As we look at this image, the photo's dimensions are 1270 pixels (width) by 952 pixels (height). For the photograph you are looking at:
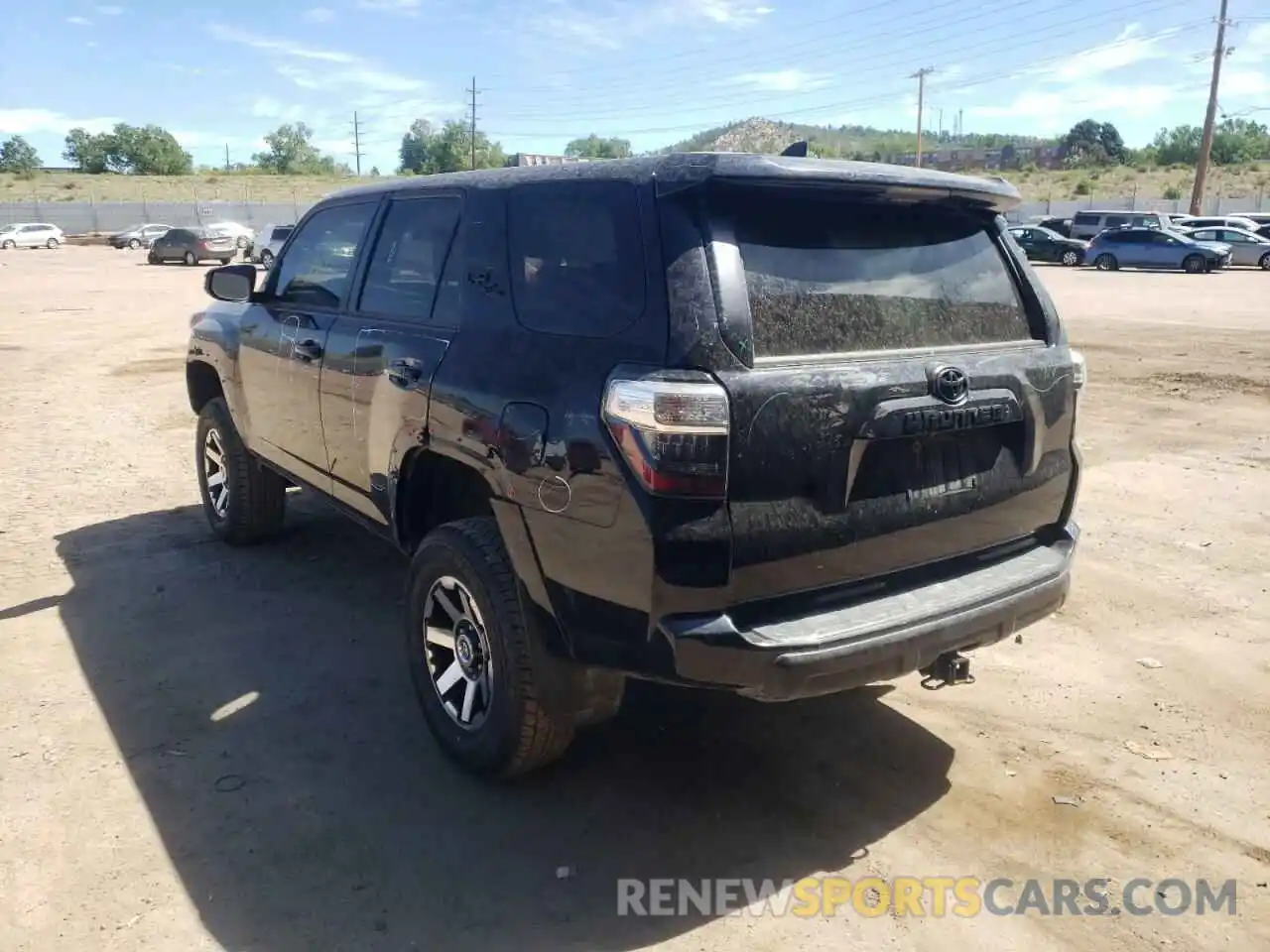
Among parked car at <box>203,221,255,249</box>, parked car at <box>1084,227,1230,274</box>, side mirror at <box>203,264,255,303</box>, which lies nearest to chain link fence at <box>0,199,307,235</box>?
parked car at <box>203,221,255,249</box>

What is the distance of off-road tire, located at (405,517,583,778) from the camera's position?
10.4 ft

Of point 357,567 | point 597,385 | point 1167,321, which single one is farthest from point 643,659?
point 1167,321

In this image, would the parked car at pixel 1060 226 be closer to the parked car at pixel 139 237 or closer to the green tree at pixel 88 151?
the parked car at pixel 139 237

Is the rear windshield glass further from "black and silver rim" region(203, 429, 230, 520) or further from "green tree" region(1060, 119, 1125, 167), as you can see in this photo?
"green tree" region(1060, 119, 1125, 167)

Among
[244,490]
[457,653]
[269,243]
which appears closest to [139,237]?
[269,243]

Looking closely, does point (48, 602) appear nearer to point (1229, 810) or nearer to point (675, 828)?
point (675, 828)

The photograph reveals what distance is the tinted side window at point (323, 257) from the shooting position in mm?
4500

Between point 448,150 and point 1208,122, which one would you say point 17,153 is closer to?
point 448,150

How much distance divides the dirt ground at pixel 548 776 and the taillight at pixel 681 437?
1221 millimetres

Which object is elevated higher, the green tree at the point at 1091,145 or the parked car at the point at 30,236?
the green tree at the point at 1091,145

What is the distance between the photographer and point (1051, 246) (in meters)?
37.2

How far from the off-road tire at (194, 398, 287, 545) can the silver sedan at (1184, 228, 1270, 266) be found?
35272 mm

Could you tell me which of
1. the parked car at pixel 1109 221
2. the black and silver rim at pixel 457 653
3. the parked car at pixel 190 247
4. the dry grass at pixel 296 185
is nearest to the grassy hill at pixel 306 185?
the dry grass at pixel 296 185

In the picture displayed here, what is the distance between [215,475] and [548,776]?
11.5 ft
